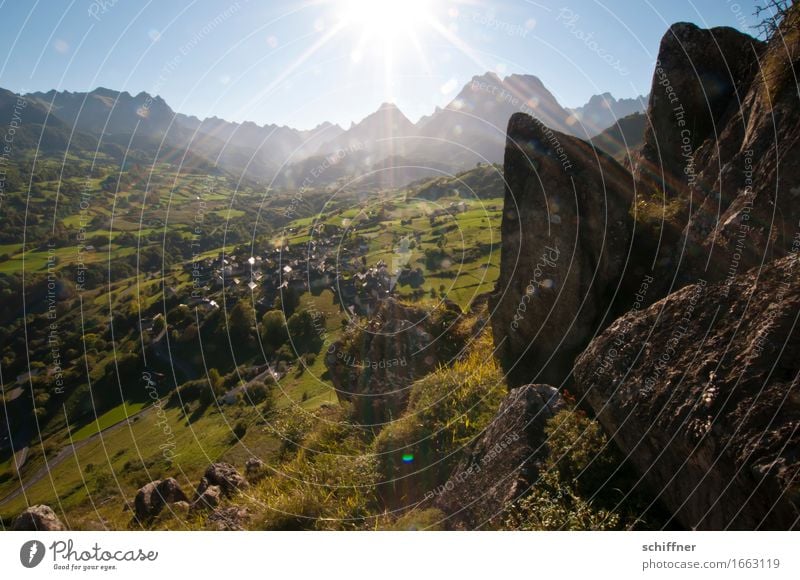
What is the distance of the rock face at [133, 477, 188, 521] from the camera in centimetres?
2303

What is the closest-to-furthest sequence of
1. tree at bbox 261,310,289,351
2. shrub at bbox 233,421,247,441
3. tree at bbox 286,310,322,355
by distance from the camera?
shrub at bbox 233,421,247,441 < tree at bbox 286,310,322,355 < tree at bbox 261,310,289,351

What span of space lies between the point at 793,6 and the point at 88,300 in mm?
196276

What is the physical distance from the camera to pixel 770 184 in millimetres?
8766

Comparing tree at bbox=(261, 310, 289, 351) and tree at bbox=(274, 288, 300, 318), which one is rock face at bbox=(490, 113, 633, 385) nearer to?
tree at bbox=(261, 310, 289, 351)

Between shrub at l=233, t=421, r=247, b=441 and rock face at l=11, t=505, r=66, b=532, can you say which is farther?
shrub at l=233, t=421, r=247, b=441

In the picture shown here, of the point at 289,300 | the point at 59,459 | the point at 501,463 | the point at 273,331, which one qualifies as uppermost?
the point at 501,463

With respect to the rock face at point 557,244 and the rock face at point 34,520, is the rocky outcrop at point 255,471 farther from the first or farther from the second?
the rock face at point 557,244

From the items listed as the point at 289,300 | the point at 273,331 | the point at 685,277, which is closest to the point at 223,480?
the point at 685,277

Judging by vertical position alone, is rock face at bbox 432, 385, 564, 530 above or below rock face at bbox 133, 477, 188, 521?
above

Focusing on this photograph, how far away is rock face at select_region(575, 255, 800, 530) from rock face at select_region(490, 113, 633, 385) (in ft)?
14.6

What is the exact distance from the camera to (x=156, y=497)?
24.2 meters

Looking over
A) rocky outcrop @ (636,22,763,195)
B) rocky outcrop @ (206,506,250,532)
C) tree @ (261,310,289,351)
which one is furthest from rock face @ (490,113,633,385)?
tree @ (261,310,289,351)

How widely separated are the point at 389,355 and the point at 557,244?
8.61 m

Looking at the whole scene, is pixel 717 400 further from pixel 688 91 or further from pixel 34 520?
pixel 34 520
